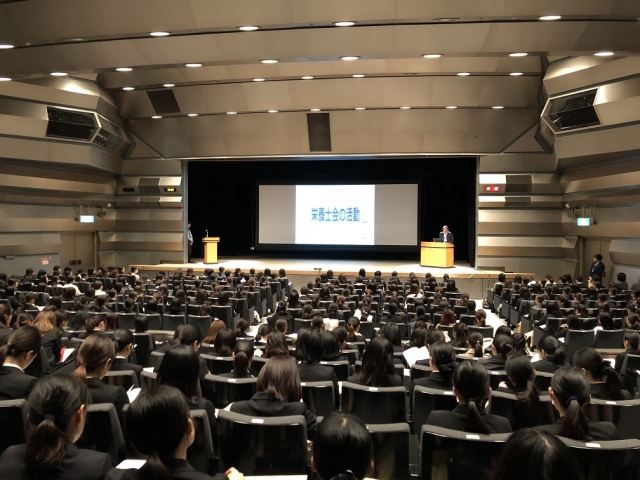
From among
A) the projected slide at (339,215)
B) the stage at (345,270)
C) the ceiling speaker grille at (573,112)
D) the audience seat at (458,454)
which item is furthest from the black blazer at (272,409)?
the projected slide at (339,215)

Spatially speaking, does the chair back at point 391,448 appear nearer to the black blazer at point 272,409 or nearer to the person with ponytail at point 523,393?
the black blazer at point 272,409

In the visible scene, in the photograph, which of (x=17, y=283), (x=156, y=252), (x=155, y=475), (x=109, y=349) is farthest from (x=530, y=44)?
(x=156, y=252)

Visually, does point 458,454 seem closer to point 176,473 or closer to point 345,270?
point 176,473

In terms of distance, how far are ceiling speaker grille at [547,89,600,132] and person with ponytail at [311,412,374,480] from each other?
12.5 metres

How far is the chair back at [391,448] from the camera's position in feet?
9.21

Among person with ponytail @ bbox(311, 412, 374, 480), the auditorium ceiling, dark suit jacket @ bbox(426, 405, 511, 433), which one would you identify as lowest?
dark suit jacket @ bbox(426, 405, 511, 433)

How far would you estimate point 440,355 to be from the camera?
4.15 m

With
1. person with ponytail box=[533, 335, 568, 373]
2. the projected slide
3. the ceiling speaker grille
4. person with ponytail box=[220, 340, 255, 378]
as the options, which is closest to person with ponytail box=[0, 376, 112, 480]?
person with ponytail box=[220, 340, 255, 378]

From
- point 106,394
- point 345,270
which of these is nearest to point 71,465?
point 106,394

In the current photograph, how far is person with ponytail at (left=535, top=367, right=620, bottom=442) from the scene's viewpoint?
2.72 m

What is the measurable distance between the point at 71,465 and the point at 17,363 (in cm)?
217

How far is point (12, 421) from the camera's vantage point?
3051 mm

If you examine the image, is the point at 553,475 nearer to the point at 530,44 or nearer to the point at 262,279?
the point at 530,44

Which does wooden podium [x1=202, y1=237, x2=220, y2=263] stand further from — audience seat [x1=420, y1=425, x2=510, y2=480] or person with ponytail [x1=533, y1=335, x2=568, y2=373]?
audience seat [x1=420, y1=425, x2=510, y2=480]
